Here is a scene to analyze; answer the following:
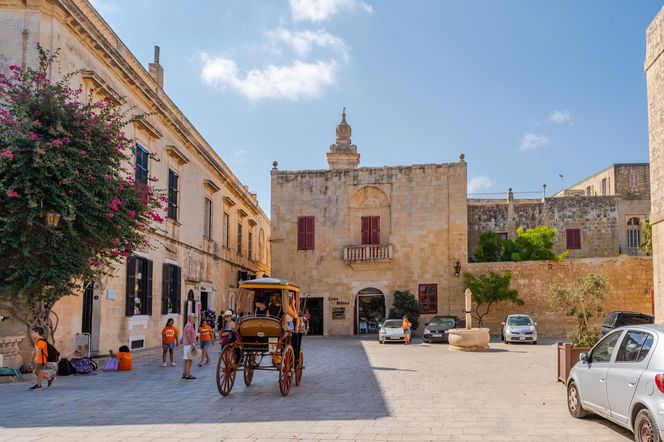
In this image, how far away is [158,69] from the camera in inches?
950

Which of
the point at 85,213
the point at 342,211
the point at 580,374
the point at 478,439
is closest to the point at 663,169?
the point at 580,374

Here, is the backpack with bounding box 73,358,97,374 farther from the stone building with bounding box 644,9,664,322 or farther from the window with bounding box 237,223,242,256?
the window with bounding box 237,223,242,256

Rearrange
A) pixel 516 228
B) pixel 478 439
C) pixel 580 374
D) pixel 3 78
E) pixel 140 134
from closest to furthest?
pixel 478 439, pixel 580 374, pixel 3 78, pixel 140 134, pixel 516 228

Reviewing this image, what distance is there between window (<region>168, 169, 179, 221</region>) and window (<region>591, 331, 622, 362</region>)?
1634 cm

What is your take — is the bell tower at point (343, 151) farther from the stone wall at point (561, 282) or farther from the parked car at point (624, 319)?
the parked car at point (624, 319)

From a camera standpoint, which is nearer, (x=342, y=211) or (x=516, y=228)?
(x=342, y=211)

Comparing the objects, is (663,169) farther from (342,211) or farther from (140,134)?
(342,211)

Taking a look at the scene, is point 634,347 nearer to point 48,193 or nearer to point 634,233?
point 48,193

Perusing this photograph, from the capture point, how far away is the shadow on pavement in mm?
8625

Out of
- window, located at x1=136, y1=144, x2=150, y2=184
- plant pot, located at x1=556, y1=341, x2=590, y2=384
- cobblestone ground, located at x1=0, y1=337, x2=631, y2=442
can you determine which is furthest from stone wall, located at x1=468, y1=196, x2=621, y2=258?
plant pot, located at x1=556, y1=341, x2=590, y2=384

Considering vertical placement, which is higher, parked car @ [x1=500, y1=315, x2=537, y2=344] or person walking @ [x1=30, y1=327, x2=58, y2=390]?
person walking @ [x1=30, y1=327, x2=58, y2=390]

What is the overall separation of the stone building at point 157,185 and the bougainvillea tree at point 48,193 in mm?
1036

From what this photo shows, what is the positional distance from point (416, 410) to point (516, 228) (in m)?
30.2

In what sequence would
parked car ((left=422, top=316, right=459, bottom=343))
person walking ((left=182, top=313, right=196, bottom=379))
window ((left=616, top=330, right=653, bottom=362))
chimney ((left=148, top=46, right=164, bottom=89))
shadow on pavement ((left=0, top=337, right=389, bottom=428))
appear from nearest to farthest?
1. window ((left=616, top=330, right=653, bottom=362))
2. shadow on pavement ((left=0, top=337, right=389, bottom=428))
3. person walking ((left=182, top=313, right=196, bottom=379))
4. chimney ((left=148, top=46, right=164, bottom=89))
5. parked car ((left=422, top=316, right=459, bottom=343))
